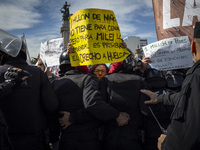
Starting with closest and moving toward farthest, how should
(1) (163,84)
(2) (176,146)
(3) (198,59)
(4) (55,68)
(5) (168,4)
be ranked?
(2) (176,146), (3) (198,59), (1) (163,84), (5) (168,4), (4) (55,68)

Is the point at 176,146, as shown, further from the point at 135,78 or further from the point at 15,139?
the point at 15,139

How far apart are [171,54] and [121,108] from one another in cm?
165

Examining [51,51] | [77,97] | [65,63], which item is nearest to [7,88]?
[77,97]

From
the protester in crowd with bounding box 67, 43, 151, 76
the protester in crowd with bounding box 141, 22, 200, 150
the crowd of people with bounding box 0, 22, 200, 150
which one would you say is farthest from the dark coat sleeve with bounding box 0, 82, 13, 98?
the protester in crowd with bounding box 141, 22, 200, 150

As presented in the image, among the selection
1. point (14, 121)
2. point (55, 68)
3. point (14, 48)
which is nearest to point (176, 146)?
point (14, 121)

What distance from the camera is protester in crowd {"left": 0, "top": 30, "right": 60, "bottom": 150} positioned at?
7.15 ft

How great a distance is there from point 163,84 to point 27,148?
226cm

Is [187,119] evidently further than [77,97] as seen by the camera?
No

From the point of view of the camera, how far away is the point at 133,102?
2486mm

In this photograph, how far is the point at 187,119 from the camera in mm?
1236

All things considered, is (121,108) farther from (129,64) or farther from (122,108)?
(129,64)

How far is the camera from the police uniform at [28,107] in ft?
7.15

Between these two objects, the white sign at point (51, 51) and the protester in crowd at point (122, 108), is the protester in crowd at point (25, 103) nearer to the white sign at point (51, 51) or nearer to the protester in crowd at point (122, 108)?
the protester in crowd at point (122, 108)

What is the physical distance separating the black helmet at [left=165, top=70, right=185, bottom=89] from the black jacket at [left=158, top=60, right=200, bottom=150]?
180 cm
